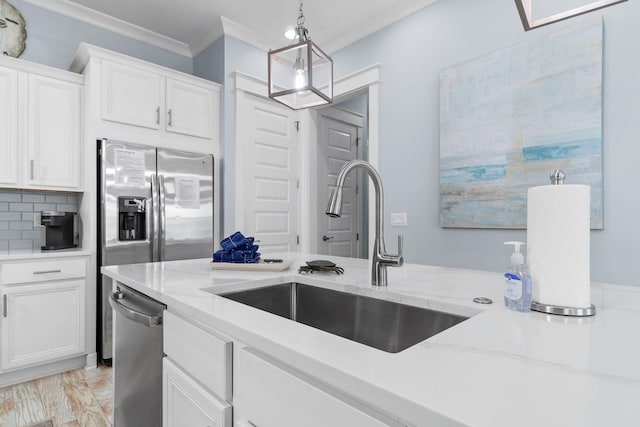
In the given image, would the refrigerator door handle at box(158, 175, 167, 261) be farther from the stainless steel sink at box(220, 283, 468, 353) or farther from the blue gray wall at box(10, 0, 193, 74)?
the stainless steel sink at box(220, 283, 468, 353)

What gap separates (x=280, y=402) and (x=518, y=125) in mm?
2345

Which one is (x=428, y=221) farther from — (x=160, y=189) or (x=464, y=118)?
(x=160, y=189)

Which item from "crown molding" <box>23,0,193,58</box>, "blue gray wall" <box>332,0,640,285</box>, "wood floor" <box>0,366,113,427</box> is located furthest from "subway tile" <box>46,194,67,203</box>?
"blue gray wall" <box>332,0,640,285</box>

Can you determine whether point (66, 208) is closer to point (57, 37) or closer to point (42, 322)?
point (42, 322)

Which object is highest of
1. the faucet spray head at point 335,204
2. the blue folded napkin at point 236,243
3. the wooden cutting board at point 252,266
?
the faucet spray head at point 335,204

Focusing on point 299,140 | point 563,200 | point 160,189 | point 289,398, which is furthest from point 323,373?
point 299,140

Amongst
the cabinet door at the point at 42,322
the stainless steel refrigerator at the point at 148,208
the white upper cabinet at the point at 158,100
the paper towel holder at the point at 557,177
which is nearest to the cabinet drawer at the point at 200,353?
the paper towel holder at the point at 557,177

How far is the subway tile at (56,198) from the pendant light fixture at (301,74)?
2.38 meters

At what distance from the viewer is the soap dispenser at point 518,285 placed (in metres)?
0.85

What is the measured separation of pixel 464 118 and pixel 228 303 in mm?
2299

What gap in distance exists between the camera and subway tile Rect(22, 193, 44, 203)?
9.34ft

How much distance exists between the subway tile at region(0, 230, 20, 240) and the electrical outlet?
305cm

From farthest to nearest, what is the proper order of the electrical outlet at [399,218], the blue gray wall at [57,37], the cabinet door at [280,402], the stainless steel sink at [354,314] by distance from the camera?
the electrical outlet at [399,218] → the blue gray wall at [57,37] → the stainless steel sink at [354,314] → the cabinet door at [280,402]

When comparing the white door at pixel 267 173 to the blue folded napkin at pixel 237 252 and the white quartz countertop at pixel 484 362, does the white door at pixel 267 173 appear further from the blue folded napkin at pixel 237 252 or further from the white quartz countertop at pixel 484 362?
the white quartz countertop at pixel 484 362
